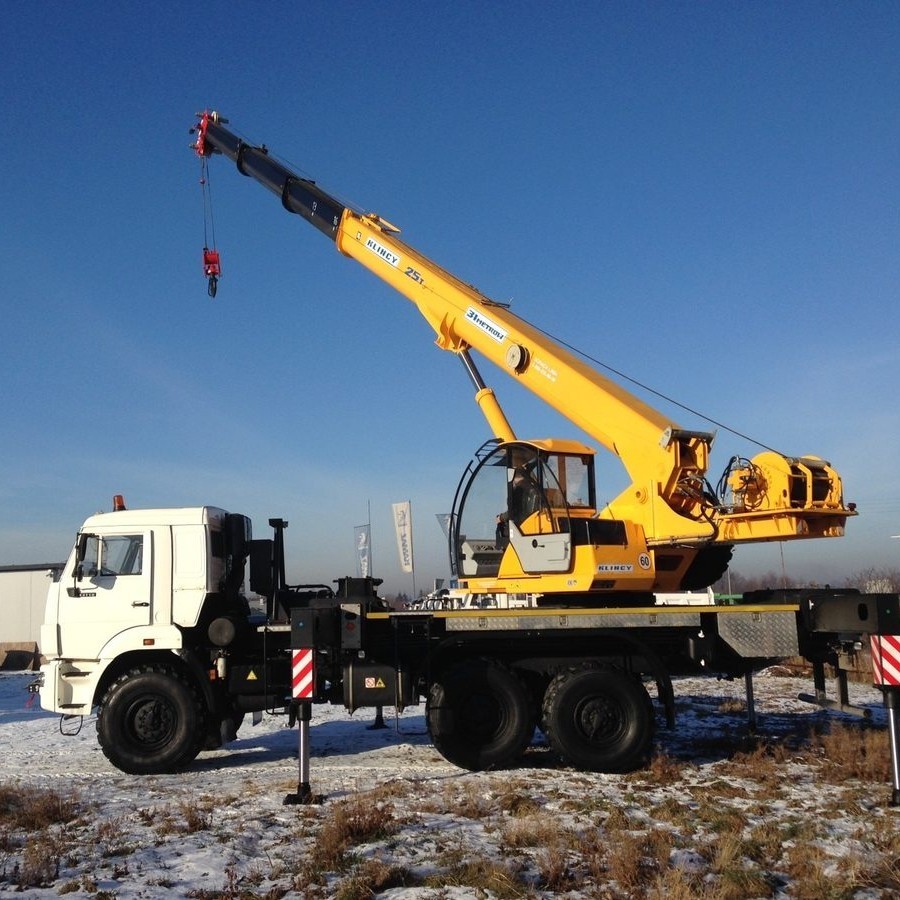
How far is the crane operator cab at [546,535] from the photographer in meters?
10.5

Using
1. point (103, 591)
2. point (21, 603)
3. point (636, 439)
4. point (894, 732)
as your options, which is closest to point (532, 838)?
point (894, 732)

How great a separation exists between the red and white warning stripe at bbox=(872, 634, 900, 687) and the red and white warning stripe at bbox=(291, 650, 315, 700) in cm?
577

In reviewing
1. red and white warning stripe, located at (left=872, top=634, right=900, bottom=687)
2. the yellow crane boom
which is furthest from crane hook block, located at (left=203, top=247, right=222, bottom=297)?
red and white warning stripe, located at (left=872, top=634, right=900, bottom=687)

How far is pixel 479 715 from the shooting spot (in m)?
10.5

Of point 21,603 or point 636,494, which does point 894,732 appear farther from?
point 21,603

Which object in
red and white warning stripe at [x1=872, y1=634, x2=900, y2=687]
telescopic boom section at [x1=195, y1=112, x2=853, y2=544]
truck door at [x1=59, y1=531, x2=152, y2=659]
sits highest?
telescopic boom section at [x1=195, y1=112, x2=853, y2=544]

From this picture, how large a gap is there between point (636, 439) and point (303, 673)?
484cm

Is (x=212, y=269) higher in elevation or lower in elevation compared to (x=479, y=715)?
higher

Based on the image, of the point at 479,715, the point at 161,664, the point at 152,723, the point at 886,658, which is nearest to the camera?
the point at 886,658

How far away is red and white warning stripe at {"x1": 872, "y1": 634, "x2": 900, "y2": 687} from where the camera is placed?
872cm

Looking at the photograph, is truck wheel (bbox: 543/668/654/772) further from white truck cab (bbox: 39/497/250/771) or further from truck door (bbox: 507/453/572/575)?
white truck cab (bbox: 39/497/250/771)

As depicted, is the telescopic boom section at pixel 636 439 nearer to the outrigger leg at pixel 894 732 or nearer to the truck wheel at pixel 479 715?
the outrigger leg at pixel 894 732

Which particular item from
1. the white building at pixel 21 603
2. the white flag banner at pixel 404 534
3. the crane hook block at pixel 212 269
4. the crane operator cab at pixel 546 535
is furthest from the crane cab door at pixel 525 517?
the white building at pixel 21 603

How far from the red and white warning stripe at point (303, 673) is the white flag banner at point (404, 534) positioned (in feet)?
55.6
